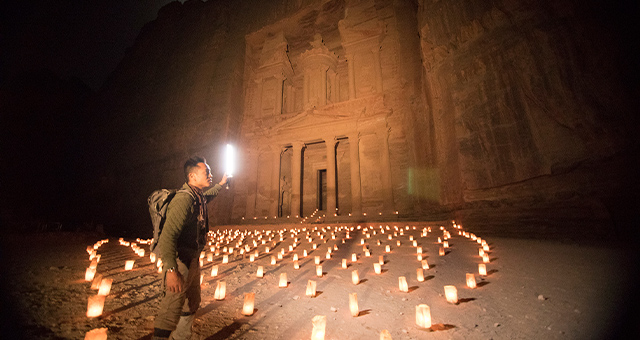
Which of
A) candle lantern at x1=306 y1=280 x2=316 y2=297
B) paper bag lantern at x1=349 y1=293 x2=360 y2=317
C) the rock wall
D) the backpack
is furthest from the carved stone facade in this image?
the backpack

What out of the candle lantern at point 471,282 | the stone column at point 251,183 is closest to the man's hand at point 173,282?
the candle lantern at point 471,282

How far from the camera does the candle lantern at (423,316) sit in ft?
7.75

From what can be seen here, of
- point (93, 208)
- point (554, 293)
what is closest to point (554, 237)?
point (554, 293)

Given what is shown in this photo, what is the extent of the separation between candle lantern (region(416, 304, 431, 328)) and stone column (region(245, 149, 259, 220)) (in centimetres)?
1667

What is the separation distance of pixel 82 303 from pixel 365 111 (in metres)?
16.5

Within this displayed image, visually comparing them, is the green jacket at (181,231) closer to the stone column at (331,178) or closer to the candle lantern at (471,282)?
the candle lantern at (471,282)

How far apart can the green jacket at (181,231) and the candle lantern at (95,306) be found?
4.42 ft

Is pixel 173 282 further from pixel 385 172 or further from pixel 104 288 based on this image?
pixel 385 172

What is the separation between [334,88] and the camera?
21094 millimetres

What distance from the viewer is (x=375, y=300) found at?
10.6ft

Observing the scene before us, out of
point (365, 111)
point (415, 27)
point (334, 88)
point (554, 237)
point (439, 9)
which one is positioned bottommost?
point (554, 237)

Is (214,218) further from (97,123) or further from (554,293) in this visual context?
(97,123)

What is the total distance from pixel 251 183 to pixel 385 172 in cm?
1019

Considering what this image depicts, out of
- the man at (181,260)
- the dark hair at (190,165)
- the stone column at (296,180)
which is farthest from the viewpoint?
the stone column at (296,180)
